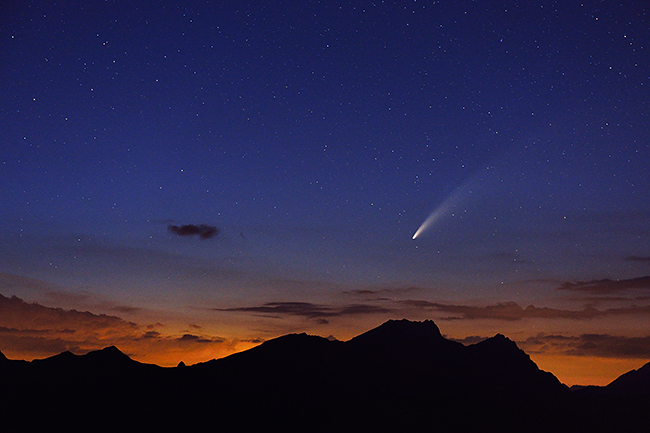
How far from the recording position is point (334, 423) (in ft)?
645

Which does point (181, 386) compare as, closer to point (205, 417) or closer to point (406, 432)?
point (205, 417)

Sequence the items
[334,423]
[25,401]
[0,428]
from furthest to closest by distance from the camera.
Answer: [334,423], [25,401], [0,428]

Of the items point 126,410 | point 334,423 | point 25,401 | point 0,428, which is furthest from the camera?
point 334,423

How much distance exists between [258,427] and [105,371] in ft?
196

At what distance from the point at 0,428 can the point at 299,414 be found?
3905 inches

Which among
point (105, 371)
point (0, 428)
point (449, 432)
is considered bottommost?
point (449, 432)

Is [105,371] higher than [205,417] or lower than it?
higher

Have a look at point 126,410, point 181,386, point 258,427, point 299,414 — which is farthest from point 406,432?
point 126,410

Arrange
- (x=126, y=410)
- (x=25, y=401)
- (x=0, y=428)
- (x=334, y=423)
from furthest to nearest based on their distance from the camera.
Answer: (x=334, y=423) < (x=126, y=410) < (x=25, y=401) < (x=0, y=428)

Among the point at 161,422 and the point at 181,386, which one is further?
the point at 181,386

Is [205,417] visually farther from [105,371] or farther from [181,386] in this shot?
[105,371]

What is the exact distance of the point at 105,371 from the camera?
188 metres

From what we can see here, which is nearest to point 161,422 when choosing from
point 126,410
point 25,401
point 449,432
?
point 126,410

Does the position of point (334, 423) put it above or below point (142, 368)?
below
